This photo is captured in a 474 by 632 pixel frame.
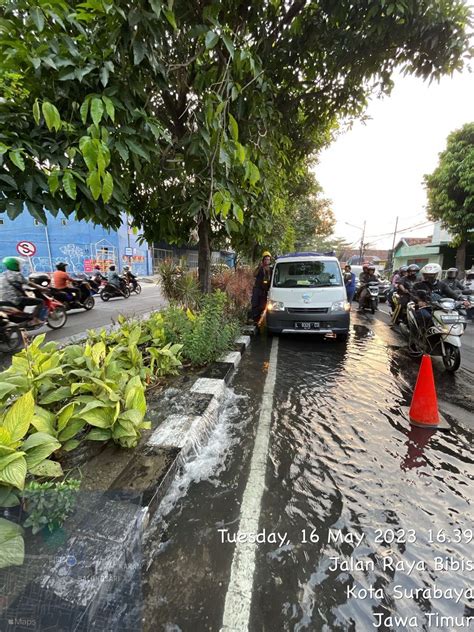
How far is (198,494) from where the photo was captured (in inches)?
85.4

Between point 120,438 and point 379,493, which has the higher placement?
point 120,438

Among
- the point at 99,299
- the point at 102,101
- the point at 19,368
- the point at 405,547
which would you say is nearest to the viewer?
the point at 405,547

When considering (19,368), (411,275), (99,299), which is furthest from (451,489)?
(99,299)

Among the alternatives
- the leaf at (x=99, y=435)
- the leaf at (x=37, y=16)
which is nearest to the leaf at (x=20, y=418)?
the leaf at (x=99, y=435)

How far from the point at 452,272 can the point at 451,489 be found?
17.3 ft

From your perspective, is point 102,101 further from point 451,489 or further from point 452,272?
point 452,272

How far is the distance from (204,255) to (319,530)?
199 inches

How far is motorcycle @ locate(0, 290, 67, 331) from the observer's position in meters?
6.01

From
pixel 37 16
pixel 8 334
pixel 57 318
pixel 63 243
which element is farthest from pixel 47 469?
pixel 63 243

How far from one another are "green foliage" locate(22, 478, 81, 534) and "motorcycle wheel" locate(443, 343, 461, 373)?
17.4ft

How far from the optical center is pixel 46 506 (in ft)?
4.83

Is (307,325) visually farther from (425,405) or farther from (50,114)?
(50,114)

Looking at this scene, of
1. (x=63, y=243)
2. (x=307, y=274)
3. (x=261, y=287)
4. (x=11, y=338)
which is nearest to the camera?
(x=11, y=338)

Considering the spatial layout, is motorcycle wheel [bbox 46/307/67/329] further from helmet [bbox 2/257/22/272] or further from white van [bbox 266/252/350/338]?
white van [bbox 266/252/350/338]
